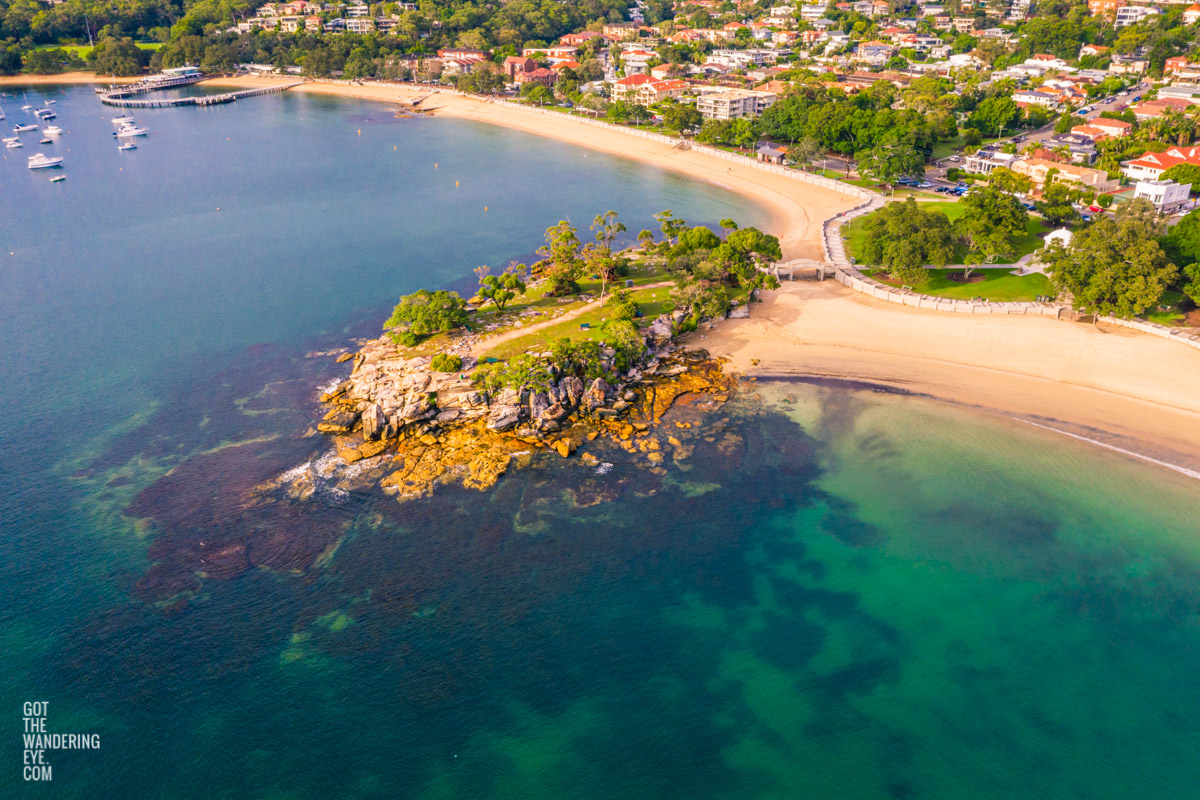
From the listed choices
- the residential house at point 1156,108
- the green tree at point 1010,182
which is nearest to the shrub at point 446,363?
the green tree at point 1010,182

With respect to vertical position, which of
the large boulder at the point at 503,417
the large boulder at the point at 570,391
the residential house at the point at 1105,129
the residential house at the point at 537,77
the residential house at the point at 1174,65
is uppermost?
the residential house at the point at 1174,65

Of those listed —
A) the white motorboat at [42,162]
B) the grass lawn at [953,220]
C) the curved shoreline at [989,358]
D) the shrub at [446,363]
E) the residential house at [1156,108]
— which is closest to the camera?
the curved shoreline at [989,358]

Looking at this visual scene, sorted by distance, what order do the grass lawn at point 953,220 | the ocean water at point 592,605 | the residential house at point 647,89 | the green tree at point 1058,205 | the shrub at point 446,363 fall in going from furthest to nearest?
the residential house at point 647,89
the green tree at point 1058,205
the grass lawn at point 953,220
the shrub at point 446,363
the ocean water at point 592,605

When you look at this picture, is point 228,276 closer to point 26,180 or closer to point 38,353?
point 38,353

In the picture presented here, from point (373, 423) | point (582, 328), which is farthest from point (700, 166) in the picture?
point (373, 423)

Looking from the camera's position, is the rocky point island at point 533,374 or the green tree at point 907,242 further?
the green tree at point 907,242

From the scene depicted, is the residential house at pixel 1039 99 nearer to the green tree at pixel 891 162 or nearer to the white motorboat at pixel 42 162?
the green tree at pixel 891 162
